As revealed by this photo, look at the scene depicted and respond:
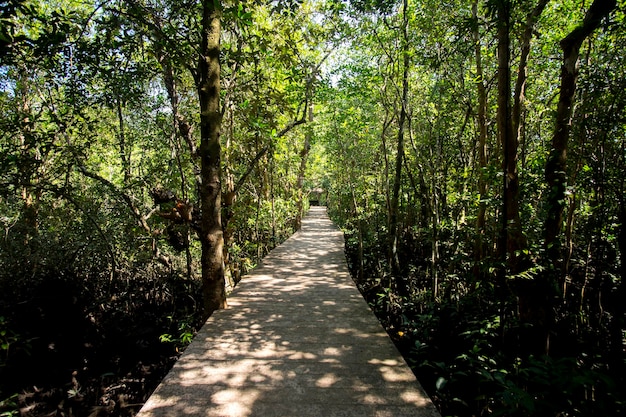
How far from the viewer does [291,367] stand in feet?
9.16

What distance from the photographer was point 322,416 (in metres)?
2.16

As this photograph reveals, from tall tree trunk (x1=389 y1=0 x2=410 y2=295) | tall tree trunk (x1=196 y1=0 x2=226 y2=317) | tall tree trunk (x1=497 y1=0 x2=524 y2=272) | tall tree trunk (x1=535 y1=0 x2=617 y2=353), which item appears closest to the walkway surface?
tall tree trunk (x1=196 y1=0 x2=226 y2=317)

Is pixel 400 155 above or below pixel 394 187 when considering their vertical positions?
above

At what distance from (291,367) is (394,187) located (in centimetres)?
486

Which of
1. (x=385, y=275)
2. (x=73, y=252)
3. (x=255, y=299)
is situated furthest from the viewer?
(x=385, y=275)

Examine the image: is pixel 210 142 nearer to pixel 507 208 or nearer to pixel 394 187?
pixel 507 208

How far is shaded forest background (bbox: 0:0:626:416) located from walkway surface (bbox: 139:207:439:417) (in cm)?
76

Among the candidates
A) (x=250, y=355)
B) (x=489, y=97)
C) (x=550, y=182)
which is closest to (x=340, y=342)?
(x=250, y=355)

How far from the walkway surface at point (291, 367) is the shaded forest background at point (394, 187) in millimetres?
761

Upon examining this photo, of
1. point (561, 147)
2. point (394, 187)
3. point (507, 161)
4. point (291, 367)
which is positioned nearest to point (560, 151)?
point (561, 147)

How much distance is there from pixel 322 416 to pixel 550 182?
3112mm

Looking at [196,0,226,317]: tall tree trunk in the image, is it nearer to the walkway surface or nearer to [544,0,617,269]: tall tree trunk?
the walkway surface

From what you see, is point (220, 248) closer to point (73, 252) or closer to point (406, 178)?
point (73, 252)

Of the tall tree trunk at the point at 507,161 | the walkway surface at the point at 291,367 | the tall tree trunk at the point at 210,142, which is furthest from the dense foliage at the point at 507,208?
the tall tree trunk at the point at 210,142
